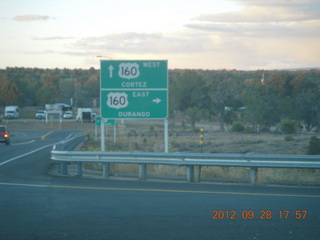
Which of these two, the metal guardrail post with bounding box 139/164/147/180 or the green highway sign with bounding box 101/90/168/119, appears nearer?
the metal guardrail post with bounding box 139/164/147/180

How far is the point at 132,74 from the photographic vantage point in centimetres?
1627

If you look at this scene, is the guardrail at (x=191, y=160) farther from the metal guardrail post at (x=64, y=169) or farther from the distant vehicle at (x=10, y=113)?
the distant vehicle at (x=10, y=113)

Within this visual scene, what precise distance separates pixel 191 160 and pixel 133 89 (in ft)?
13.1

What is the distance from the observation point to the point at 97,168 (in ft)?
57.4

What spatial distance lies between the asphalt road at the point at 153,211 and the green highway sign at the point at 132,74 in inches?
163

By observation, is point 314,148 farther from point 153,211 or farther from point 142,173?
point 153,211

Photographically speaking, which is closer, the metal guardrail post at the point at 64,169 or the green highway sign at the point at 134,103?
the metal guardrail post at the point at 64,169

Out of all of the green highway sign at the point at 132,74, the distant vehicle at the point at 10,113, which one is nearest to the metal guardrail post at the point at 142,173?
the green highway sign at the point at 132,74

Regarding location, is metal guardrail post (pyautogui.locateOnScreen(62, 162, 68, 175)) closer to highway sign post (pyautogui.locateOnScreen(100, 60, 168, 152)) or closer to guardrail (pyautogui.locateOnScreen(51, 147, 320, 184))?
guardrail (pyautogui.locateOnScreen(51, 147, 320, 184))

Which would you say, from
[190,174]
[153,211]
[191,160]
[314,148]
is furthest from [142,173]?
[314,148]
